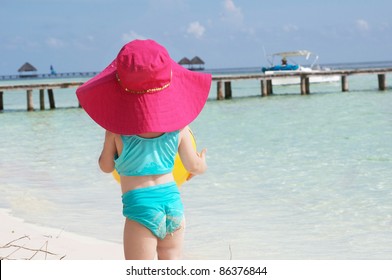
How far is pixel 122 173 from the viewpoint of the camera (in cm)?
262

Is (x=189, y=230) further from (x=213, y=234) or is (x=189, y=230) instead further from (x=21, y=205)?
(x=21, y=205)

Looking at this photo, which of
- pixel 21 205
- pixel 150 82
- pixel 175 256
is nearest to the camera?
pixel 150 82

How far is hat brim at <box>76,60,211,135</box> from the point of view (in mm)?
2512

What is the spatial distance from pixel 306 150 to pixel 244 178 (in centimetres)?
304

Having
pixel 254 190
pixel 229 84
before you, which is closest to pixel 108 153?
pixel 254 190

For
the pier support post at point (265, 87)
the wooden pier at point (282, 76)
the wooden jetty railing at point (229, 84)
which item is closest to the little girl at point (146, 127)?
the wooden jetty railing at point (229, 84)

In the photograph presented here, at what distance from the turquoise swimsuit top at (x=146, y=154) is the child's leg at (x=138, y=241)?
0.66 ft

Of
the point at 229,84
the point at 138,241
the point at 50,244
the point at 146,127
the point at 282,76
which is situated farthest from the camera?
the point at 282,76

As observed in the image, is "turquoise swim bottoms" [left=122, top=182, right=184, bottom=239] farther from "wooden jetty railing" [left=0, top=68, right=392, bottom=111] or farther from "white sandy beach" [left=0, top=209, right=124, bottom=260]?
"wooden jetty railing" [left=0, top=68, right=392, bottom=111]

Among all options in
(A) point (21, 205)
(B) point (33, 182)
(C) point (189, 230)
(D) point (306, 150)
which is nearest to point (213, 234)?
(C) point (189, 230)

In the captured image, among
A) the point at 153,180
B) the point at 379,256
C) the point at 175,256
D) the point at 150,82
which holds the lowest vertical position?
the point at 379,256

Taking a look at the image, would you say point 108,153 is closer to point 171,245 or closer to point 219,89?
point 171,245

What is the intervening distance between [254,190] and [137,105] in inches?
196

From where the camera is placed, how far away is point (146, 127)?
98.9 inches
